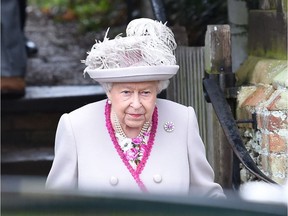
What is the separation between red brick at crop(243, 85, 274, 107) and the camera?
455 centimetres

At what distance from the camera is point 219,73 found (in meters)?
4.80

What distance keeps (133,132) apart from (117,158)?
115 mm

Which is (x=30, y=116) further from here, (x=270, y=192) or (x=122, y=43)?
(x=270, y=192)

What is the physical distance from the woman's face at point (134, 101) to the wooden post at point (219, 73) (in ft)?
4.21

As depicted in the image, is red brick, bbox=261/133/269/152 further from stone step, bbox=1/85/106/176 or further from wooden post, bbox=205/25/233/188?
stone step, bbox=1/85/106/176

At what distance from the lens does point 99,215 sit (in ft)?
6.33

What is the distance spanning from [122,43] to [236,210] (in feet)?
5.49

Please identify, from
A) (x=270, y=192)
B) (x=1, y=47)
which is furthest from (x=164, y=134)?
(x=1, y=47)

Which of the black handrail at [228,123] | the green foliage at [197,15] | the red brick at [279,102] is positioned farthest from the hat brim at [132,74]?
the green foliage at [197,15]

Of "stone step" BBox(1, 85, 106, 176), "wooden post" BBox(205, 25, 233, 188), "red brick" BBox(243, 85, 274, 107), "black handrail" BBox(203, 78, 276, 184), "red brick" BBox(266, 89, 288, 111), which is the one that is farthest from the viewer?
"stone step" BBox(1, 85, 106, 176)

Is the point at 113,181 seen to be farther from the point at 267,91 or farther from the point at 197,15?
the point at 197,15

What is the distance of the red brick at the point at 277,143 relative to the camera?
14.5 ft

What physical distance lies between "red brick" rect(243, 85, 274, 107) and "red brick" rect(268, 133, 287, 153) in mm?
201

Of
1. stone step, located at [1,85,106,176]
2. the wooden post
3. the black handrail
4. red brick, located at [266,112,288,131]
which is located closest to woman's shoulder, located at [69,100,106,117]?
the black handrail
